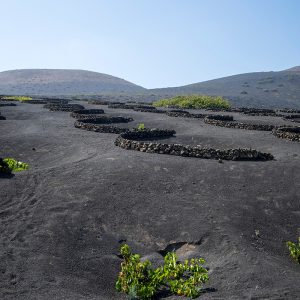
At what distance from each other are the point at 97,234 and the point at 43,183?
180 inches

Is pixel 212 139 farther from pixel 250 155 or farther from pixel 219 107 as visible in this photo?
pixel 219 107

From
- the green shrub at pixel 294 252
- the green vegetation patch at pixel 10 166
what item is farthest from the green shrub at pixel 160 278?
the green vegetation patch at pixel 10 166

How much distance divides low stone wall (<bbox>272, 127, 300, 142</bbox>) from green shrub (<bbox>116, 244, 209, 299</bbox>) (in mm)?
18267

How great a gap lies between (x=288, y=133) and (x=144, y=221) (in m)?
17.3

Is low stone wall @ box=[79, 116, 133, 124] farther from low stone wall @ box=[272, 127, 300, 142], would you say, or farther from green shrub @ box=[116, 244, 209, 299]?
green shrub @ box=[116, 244, 209, 299]

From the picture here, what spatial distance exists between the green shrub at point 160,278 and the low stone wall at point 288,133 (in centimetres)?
1827

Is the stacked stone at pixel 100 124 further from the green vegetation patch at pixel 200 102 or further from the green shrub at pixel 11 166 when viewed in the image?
the green vegetation patch at pixel 200 102

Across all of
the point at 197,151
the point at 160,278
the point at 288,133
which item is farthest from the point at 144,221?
the point at 288,133

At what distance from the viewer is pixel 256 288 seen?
32.4 ft

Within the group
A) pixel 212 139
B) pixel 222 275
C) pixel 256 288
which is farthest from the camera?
pixel 212 139

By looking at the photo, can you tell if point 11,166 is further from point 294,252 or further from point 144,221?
point 294,252

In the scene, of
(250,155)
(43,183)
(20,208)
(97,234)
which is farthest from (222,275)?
(250,155)

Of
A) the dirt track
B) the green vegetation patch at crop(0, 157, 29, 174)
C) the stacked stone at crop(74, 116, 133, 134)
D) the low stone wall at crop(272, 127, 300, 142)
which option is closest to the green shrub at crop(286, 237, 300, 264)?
the dirt track

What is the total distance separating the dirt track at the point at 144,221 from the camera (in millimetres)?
10523
